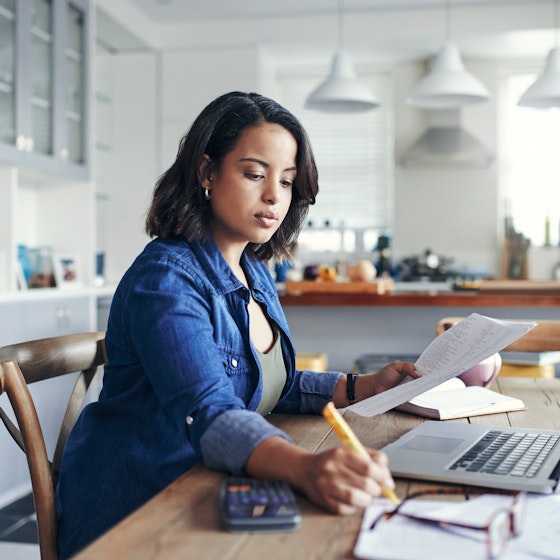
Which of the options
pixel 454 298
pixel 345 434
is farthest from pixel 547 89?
pixel 345 434

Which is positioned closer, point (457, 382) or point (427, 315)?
point (457, 382)

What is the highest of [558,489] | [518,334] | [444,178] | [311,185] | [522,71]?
[522,71]

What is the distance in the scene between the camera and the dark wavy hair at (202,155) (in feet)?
4.31

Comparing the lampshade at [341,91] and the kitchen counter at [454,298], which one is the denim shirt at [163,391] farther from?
the lampshade at [341,91]

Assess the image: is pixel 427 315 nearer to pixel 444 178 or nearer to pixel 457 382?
pixel 457 382

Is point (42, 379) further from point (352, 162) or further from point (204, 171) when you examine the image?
point (352, 162)

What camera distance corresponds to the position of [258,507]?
0.78 m

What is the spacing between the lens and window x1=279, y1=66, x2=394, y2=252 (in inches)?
250

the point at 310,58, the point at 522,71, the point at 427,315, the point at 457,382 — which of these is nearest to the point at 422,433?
the point at 457,382

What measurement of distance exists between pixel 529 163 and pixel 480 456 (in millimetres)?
5626

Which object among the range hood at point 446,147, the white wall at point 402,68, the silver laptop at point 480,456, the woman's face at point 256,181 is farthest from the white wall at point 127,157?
the silver laptop at point 480,456

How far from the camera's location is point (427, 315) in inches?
134

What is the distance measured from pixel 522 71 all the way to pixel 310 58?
1.74 metres

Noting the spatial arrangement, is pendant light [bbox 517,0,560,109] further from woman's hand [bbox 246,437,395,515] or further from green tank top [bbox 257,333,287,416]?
woman's hand [bbox 246,437,395,515]
